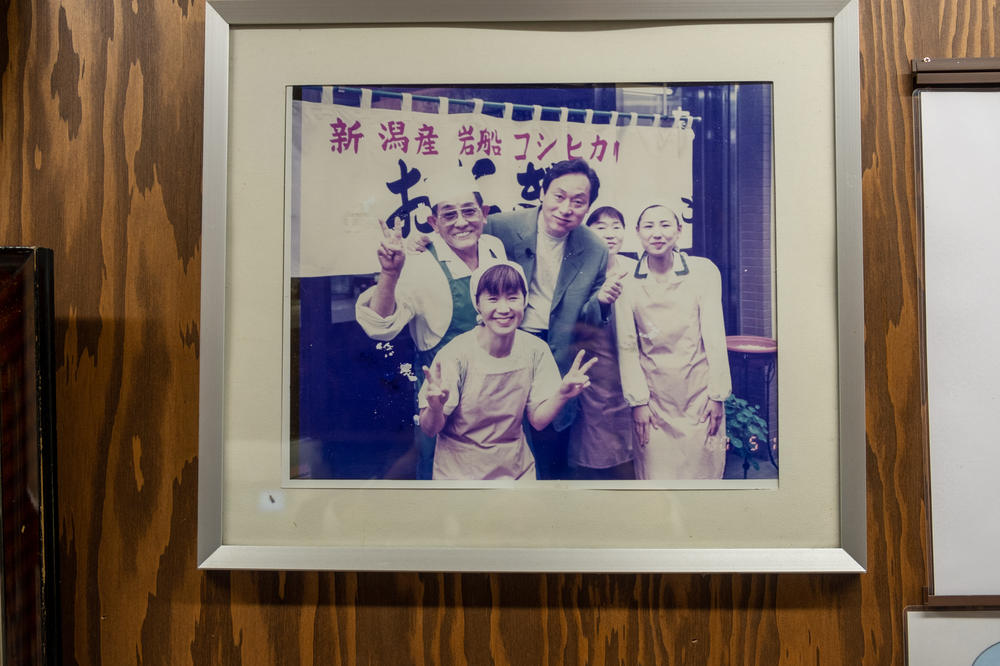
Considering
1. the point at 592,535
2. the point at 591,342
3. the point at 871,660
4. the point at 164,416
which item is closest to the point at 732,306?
the point at 591,342

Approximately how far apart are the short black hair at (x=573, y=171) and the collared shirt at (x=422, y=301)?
0.08m

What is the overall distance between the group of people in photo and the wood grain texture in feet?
0.44

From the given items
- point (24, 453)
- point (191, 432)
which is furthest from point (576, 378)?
point (24, 453)

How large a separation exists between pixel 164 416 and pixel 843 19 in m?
0.78

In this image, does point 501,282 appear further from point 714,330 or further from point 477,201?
point 714,330

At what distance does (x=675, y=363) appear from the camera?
0.60 m

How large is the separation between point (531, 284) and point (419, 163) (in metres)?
0.16

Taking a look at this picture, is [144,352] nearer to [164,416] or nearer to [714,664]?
[164,416]

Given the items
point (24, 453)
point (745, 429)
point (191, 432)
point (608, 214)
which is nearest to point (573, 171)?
point (608, 214)

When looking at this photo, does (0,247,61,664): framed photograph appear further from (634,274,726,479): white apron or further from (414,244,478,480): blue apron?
(634,274,726,479): white apron

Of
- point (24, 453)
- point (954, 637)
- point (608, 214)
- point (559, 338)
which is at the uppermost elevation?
point (608, 214)

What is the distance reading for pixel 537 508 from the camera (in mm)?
601

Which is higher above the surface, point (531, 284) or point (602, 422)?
point (531, 284)

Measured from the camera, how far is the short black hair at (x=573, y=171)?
607mm
